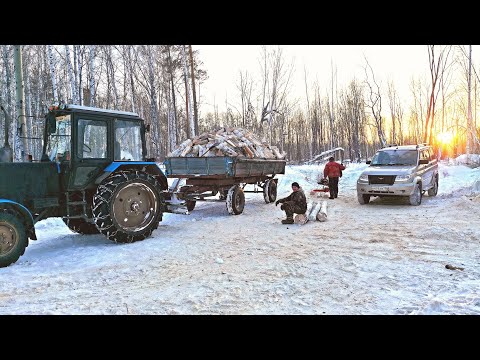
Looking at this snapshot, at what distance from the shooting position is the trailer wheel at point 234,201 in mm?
10758

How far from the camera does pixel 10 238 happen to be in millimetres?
5707

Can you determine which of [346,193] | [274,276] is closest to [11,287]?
[274,276]

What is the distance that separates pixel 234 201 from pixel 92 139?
4756 millimetres

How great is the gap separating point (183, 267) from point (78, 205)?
115 inches

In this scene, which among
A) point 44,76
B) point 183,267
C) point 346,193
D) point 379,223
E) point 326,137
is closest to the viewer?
point 183,267

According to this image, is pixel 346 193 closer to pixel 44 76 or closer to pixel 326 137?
pixel 44 76

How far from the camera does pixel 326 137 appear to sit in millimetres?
54125

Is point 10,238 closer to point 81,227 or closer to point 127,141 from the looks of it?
point 81,227

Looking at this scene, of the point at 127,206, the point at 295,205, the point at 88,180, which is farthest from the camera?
the point at 295,205

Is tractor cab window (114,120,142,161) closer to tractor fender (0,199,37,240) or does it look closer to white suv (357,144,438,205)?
tractor fender (0,199,37,240)

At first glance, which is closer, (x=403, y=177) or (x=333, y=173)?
(x=403, y=177)

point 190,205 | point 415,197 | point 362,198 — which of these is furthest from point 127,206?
point 415,197

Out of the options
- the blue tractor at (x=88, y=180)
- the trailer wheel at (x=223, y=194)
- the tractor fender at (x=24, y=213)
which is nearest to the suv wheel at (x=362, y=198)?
the trailer wheel at (x=223, y=194)

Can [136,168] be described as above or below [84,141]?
below
